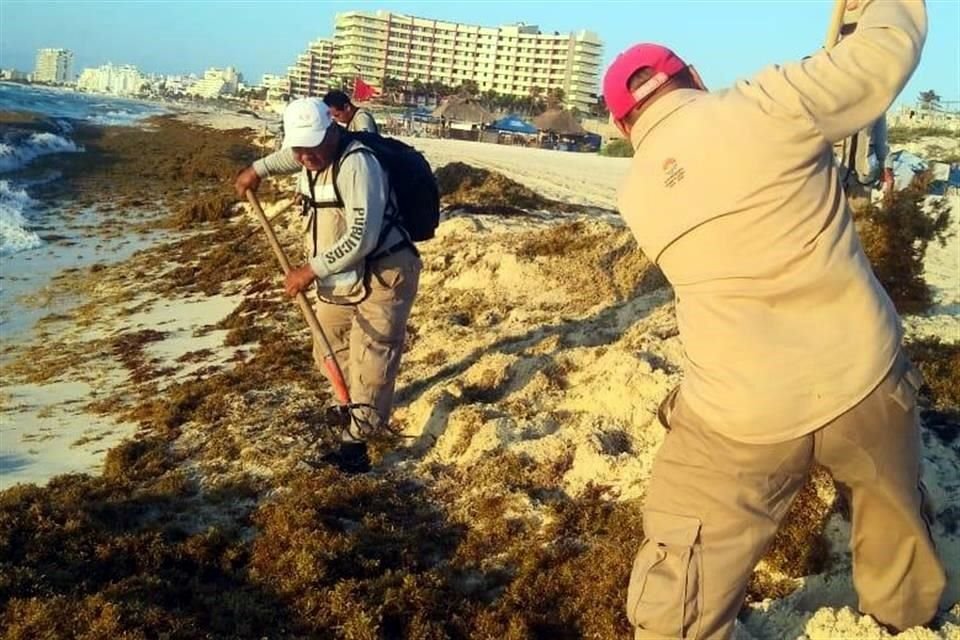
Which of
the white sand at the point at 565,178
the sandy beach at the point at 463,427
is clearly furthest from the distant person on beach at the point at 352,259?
the white sand at the point at 565,178

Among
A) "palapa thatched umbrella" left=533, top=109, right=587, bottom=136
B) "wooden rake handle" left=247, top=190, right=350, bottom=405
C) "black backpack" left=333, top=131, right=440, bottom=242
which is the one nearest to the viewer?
"black backpack" left=333, top=131, right=440, bottom=242

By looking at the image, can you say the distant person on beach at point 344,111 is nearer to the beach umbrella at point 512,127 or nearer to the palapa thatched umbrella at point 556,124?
the palapa thatched umbrella at point 556,124

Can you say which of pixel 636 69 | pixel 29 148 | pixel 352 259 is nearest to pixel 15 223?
pixel 352 259

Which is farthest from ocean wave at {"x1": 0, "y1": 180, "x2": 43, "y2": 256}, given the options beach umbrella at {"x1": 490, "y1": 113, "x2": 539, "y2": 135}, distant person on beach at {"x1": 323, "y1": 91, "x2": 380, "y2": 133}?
beach umbrella at {"x1": 490, "y1": 113, "x2": 539, "y2": 135}

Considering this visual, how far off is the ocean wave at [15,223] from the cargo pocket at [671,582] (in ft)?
49.1

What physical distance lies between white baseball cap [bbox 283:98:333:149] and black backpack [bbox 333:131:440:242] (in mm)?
388

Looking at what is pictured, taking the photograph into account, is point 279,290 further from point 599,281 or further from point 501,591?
point 501,591

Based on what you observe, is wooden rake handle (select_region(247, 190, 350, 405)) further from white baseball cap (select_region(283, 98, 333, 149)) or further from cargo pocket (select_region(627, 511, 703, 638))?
cargo pocket (select_region(627, 511, 703, 638))

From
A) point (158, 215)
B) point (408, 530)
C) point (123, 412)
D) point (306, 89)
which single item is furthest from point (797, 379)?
point (306, 89)

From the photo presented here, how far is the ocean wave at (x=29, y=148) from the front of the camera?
32.6 metres

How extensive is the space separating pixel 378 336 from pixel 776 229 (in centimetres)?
371

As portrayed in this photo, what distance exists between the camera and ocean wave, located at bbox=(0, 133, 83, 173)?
32625mm

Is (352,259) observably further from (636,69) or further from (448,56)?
(448,56)

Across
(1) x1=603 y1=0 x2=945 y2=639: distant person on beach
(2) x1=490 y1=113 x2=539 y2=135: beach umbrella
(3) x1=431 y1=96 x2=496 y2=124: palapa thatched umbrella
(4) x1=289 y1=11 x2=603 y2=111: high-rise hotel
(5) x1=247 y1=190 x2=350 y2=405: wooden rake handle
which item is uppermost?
(4) x1=289 y1=11 x2=603 y2=111: high-rise hotel
